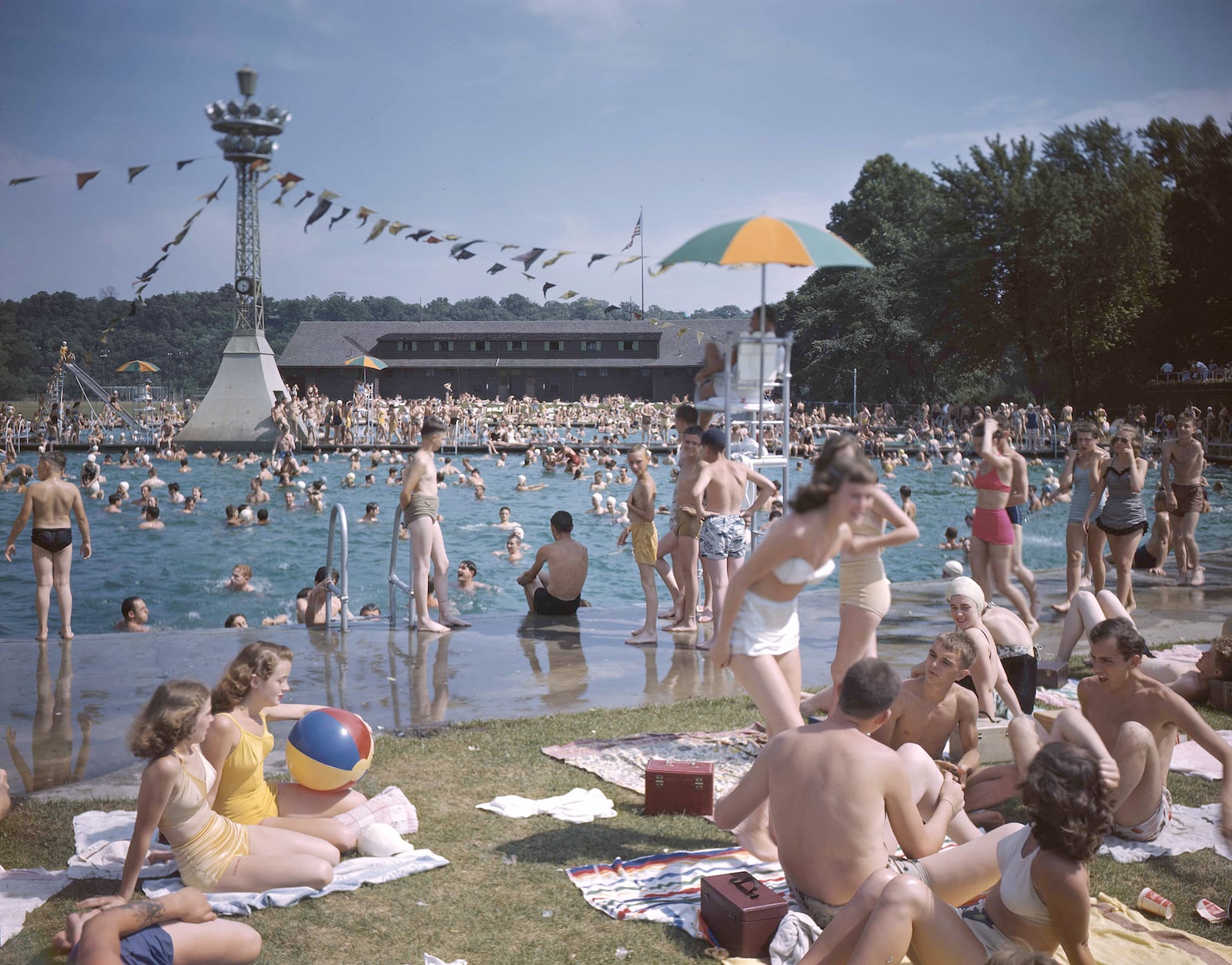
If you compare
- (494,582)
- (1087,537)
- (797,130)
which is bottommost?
(494,582)

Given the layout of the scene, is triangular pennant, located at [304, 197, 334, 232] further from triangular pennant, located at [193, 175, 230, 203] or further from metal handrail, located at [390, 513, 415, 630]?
metal handrail, located at [390, 513, 415, 630]

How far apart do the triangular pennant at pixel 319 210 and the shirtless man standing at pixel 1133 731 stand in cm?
1257

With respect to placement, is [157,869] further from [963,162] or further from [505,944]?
[963,162]

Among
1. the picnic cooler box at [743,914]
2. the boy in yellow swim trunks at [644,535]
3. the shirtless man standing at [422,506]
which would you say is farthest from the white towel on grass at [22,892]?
the boy in yellow swim trunks at [644,535]

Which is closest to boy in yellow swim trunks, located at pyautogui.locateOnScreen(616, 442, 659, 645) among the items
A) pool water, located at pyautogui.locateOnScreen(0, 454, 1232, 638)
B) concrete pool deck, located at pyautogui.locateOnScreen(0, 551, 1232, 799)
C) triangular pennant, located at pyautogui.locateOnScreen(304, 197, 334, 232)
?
concrete pool deck, located at pyautogui.locateOnScreen(0, 551, 1232, 799)

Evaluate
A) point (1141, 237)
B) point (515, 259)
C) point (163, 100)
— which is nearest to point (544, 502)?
point (515, 259)

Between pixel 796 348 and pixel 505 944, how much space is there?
5660 centimetres

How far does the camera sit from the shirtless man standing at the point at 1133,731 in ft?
15.3

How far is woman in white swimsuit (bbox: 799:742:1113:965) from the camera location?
10.2 feet

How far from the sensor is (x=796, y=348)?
192ft

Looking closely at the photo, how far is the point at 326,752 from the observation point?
15.8ft

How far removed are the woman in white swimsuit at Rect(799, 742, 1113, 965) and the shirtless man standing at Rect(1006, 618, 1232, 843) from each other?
146cm

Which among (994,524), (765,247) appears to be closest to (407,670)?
(765,247)

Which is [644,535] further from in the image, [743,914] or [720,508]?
[743,914]
